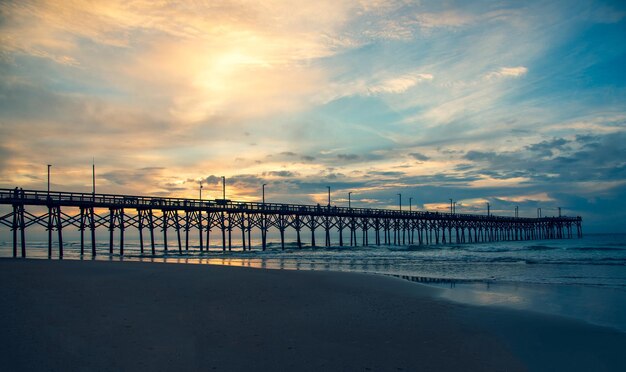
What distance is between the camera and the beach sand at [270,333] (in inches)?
207

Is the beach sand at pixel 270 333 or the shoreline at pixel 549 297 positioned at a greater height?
the beach sand at pixel 270 333

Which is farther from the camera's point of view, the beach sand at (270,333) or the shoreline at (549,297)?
the shoreline at (549,297)

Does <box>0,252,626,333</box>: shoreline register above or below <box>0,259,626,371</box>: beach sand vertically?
below

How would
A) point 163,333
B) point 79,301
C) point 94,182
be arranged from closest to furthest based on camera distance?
point 163,333 → point 79,301 → point 94,182

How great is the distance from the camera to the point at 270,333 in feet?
21.8

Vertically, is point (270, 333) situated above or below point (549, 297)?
above

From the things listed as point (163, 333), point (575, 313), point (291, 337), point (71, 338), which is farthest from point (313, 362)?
point (575, 313)

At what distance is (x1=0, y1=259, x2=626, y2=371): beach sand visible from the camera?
207 inches

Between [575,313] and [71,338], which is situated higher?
[71,338]

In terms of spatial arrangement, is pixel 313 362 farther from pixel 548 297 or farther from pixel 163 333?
pixel 548 297

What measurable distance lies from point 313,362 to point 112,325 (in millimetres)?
3466

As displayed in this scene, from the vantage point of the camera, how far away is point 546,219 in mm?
96438

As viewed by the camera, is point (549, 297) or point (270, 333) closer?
point (270, 333)

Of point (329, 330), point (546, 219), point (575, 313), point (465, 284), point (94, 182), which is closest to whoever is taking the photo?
point (329, 330)
